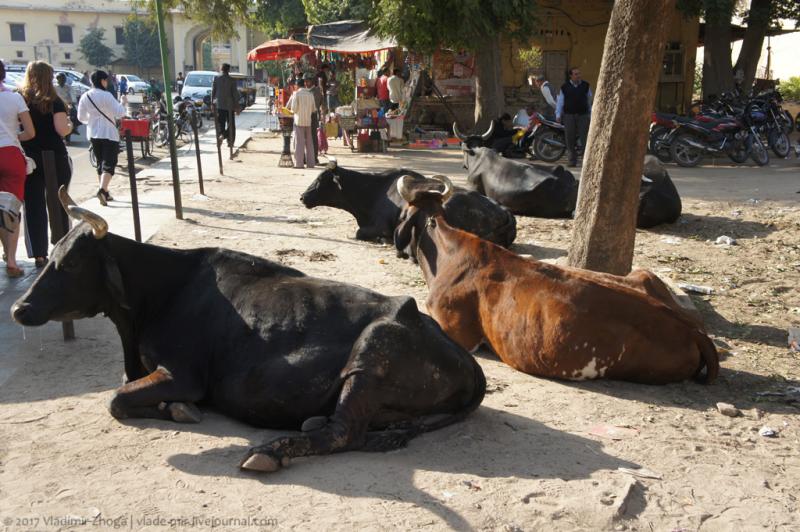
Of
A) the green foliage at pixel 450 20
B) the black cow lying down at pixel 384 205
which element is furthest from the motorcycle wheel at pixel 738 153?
the black cow lying down at pixel 384 205

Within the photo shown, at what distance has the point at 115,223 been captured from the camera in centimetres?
1070

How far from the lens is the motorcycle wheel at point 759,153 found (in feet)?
59.4

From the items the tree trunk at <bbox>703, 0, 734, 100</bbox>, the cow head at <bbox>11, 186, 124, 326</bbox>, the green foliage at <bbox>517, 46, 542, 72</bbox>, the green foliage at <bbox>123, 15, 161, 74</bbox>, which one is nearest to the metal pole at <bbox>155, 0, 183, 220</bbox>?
the cow head at <bbox>11, 186, 124, 326</bbox>

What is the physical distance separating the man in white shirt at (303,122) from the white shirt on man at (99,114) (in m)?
5.56

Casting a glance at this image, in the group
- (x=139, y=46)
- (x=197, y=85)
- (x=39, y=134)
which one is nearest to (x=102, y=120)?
(x=39, y=134)

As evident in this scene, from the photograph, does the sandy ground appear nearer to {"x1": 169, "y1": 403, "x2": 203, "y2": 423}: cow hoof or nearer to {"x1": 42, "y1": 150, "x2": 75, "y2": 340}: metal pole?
{"x1": 169, "y1": 403, "x2": 203, "y2": 423}: cow hoof

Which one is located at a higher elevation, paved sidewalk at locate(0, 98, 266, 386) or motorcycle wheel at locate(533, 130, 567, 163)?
motorcycle wheel at locate(533, 130, 567, 163)

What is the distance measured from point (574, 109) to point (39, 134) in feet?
39.7

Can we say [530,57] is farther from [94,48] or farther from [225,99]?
[94,48]

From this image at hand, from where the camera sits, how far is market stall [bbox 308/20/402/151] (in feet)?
68.2

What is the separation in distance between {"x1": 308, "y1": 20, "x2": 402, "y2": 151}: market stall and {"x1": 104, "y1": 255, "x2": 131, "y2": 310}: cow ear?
53.5 ft

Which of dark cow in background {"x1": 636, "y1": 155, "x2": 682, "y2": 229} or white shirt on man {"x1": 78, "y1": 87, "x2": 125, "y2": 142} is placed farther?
white shirt on man {"x1": 78, "y1": 87, "x2": 125, "y2": 142}

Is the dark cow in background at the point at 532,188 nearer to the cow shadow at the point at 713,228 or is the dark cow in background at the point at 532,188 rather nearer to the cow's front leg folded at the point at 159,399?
the cow shadow at the point at 713,228

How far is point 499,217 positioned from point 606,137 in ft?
9.82
